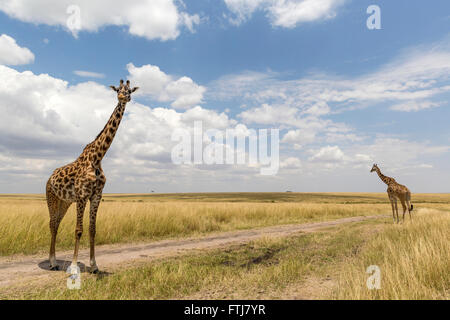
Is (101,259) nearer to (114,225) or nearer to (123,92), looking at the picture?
(114,225)

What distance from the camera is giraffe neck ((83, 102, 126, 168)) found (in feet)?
26.3

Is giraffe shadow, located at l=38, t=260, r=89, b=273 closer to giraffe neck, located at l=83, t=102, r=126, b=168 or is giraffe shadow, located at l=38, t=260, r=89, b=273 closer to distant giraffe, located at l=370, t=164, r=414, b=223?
giraffe neck, located at l=83, t=102, r=126, b=168

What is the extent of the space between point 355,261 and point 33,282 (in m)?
8.70

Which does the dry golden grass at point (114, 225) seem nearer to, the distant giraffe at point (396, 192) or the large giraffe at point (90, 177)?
the large giraffe at point (90, 177)

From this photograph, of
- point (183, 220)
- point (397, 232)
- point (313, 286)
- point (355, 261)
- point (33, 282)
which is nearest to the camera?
point (313, 286)

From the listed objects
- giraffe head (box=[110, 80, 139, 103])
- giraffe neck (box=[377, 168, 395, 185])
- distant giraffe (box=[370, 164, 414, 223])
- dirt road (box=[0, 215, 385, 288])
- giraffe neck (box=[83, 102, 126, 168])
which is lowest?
dirt road (box=[0, 215, 385, 288])

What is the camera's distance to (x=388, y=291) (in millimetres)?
5039

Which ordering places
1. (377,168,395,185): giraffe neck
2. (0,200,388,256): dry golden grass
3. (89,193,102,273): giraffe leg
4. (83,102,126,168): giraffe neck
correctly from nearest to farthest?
1. (89,193,102,273): giraffe leg
2. (83,102,126,168): giraffe neck
3. (0,200,388,256): dry golden grass
4. (377,168,395,185): giraffe neck

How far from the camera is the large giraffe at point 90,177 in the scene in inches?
295

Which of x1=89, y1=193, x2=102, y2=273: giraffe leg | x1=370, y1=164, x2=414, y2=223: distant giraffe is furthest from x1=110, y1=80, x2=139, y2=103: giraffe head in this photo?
x1=370, y1=164, x2=414, y2=223: distant giraffe

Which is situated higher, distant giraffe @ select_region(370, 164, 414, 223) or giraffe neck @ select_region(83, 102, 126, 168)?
giraffe neck @ select_region(83, 102, 126, 168)

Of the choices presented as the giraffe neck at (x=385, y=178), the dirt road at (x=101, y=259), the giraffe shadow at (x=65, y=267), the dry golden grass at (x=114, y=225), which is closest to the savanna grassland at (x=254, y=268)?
the dry golden grass at (x=114, y=225)
